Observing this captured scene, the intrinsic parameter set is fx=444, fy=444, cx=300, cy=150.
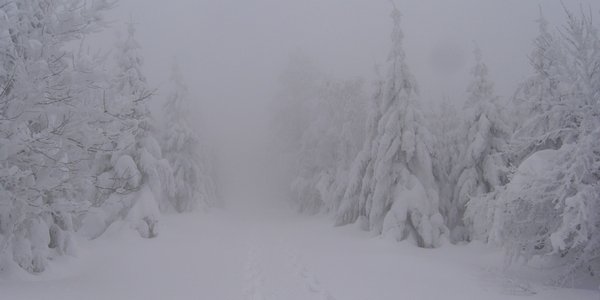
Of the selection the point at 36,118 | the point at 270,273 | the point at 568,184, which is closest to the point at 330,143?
the point at 270,273

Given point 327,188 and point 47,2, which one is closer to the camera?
point 47,2

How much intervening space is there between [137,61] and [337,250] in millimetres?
12585

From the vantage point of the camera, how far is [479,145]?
69.3ft

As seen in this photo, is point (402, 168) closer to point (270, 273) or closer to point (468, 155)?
point (468, 155)

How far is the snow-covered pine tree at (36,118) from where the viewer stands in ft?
23.0

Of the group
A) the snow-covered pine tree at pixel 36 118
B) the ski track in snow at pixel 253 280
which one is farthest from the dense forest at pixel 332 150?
the ski track in snow at pixel 253 280

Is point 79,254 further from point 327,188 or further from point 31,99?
point 327,188

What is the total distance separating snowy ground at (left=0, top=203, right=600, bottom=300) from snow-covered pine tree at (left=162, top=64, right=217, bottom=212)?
12.1 meters

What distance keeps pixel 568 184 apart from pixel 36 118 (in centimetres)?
972

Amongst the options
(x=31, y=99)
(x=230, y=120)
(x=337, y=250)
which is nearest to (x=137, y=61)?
(x=337, y=250)

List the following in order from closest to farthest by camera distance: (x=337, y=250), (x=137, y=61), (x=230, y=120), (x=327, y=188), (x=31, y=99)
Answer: (x=31, y=99) < (x=337, y=250) < (x=137, y=61) < (x=327, y=188) < (x=230, y=120)

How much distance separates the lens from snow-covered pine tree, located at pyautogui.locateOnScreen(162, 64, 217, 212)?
30.9 m

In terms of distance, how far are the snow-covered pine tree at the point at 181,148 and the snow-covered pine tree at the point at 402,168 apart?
49.0 ft

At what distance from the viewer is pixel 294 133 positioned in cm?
3938
